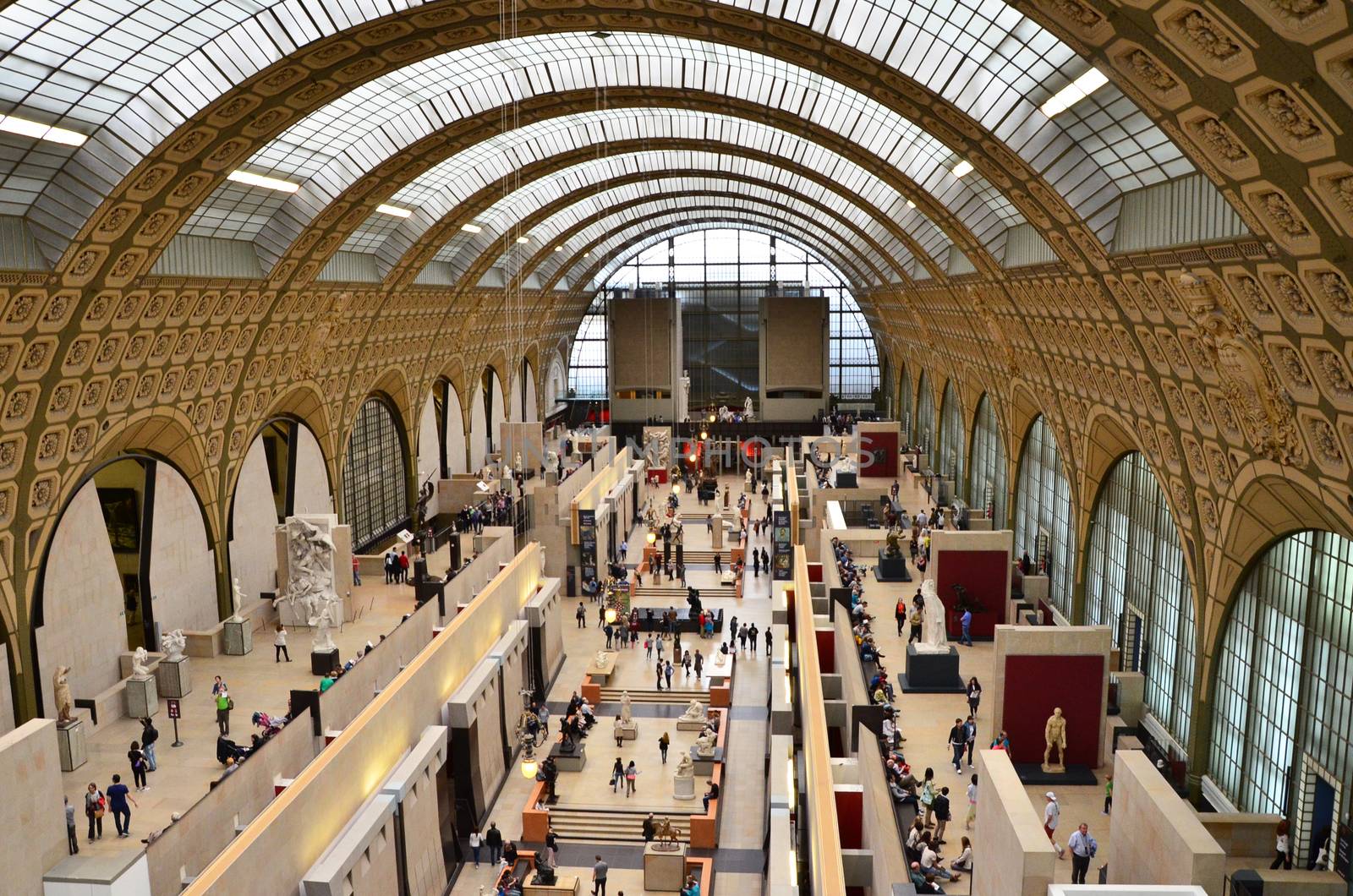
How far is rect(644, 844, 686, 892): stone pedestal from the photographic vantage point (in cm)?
2122

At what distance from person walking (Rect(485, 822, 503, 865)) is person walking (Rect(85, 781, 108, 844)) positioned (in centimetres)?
759

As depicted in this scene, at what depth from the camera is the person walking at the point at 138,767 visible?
19.8m

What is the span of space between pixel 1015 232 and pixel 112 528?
24.6 m

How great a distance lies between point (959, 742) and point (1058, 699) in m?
1.94

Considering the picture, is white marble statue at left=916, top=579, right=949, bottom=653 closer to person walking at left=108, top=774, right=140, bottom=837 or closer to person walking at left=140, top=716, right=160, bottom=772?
person walking at left=108, top=774, right=140, bottom=837

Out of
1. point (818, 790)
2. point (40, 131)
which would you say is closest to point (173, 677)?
point (40, 131)

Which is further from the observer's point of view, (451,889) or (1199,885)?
(451,889)

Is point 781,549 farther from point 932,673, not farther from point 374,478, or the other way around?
point 932,673

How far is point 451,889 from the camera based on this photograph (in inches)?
866

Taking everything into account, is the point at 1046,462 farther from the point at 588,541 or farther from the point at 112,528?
the point at 112,528

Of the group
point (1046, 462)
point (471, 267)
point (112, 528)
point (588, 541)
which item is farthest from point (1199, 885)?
point (471, 267)

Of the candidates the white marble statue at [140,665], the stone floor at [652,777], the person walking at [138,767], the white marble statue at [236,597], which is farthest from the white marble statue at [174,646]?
the stone floor at [652,777]

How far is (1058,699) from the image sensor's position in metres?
18.4

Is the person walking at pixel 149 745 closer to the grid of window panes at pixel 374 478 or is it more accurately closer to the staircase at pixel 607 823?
the staircase at pixel 607 823
